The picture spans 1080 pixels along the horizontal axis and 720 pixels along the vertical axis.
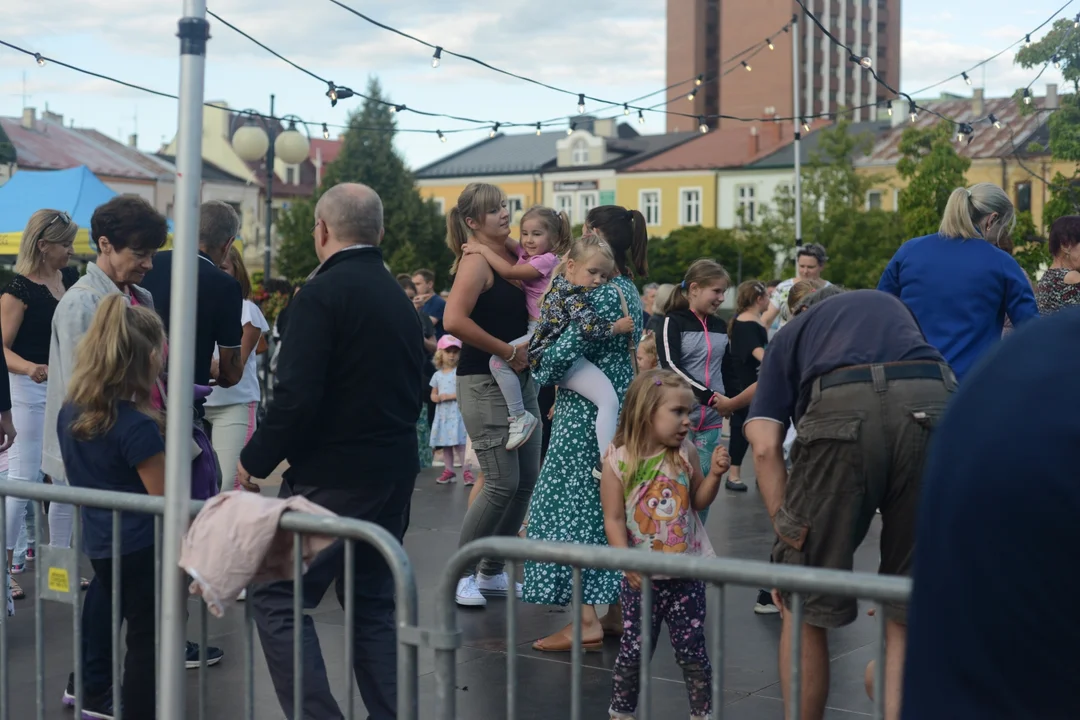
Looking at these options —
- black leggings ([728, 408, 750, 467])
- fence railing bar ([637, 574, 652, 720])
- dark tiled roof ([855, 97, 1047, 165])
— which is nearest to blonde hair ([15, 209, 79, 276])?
fence railing bar ([637, 574, 652, 720])

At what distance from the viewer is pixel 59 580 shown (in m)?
3.73

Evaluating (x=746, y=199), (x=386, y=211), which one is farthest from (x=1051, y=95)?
(x=386, y=211)

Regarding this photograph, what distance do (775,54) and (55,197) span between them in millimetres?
92189

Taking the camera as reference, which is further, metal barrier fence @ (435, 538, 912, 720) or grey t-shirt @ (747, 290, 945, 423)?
grey t-shirt @ (747, 290, 945, 423)

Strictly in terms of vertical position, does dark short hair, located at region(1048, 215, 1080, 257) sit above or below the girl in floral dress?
above

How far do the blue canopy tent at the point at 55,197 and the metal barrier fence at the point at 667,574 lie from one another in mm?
13662

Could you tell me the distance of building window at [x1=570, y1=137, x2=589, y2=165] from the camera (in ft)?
270

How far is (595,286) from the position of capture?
5.78 meters

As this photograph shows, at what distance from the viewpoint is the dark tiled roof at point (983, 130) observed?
206ft

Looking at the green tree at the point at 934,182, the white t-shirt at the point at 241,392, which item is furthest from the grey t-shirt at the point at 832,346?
the green tree at the point at 934,182

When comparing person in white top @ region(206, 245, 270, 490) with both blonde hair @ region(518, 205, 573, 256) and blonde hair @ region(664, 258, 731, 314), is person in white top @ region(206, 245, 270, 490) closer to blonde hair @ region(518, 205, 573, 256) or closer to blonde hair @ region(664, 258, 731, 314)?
blonde hair @ region(518, 205, 573, 256)

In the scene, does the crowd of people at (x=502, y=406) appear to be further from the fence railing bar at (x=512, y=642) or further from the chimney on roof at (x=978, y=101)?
the chimney on roof at (x=978, y=101)

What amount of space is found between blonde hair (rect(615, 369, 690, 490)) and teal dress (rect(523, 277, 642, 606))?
84cm

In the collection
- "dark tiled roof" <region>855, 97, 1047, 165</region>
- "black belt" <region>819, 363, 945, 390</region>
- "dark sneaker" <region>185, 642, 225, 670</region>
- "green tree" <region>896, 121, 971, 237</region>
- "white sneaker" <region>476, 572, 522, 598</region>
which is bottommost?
"dark sneaker" <region>185, 642, 225, 670</region>
